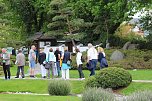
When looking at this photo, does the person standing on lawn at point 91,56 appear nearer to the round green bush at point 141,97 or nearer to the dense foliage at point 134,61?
the dense foliage at point 134,61

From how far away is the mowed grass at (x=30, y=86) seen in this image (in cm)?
2189

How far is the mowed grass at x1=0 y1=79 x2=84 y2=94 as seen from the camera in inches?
862

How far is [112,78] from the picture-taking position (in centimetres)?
2095

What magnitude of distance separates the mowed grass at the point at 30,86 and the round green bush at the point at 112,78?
1.24 metres

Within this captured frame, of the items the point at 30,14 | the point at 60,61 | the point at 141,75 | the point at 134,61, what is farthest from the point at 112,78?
the point at 30,14

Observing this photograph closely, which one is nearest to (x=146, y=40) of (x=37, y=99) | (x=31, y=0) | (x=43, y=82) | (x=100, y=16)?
(x=100, y=16)

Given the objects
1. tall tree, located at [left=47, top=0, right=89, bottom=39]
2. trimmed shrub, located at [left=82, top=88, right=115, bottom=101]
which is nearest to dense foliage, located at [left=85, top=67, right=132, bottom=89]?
trimmed shrub, located at [left=82, top=88, right=115, bottom=101]

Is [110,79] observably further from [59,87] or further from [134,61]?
[134,61]

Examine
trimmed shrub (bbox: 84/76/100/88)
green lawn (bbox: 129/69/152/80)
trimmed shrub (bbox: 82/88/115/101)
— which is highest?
trimmed shrub (bbox: 82/88/115/101)

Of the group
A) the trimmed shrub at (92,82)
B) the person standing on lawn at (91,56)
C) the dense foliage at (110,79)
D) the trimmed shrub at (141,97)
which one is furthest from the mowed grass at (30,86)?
the trimmed shrub at (141,97)

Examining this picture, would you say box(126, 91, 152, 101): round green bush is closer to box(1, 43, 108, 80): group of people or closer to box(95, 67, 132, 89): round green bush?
box(95, 67, 132, 89): round green bush

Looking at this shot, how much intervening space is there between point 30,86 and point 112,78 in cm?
473

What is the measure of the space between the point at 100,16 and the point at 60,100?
34289 millimetres

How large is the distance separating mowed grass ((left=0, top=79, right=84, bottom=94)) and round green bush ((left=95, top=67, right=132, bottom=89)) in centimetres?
124
